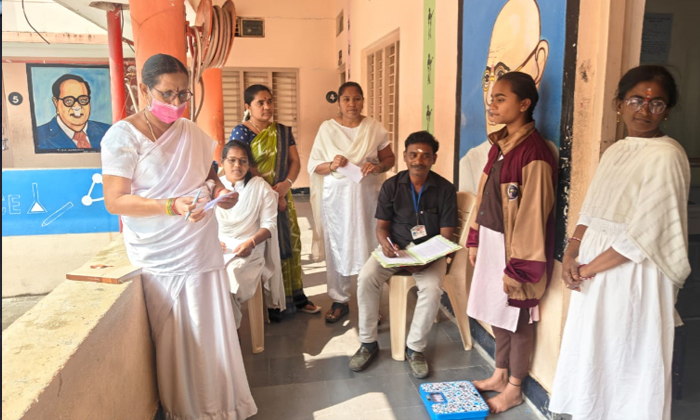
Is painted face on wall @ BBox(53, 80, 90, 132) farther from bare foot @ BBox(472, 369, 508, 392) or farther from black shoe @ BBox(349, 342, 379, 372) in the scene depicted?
bare foot @ BBox(472, 369, 508, 392)

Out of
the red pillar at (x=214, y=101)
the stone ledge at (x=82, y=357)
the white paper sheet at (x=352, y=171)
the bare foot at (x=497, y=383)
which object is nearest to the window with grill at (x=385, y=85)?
the white paper sheet at (x=352, y=171)

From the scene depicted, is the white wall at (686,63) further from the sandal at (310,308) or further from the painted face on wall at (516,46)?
the sandal at (310,308)

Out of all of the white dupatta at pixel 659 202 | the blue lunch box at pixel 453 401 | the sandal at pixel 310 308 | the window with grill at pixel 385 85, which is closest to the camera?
the white dupatta at pixel 659 202

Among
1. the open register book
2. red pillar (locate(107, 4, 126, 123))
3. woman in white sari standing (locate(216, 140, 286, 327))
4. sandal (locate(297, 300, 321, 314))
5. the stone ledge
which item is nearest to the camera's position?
the stone ledge

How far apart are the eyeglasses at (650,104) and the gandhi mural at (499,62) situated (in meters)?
0.48

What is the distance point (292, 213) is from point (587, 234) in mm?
2163

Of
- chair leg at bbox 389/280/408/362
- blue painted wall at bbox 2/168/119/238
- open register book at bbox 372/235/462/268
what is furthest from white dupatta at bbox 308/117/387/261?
blue painted wall at bbox 2/168/119/238

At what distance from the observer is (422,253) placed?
2.71 metres

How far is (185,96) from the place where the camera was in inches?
73.3

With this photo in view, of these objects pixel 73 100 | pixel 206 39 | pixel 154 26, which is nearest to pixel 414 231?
pixel 154 26

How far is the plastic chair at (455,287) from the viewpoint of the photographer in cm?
285

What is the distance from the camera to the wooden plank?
1.89 meters

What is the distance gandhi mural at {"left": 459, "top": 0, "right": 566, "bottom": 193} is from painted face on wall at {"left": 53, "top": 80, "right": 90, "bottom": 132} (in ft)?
28.0

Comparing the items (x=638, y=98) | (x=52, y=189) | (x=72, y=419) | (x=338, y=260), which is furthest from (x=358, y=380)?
(x=52, y=189)
